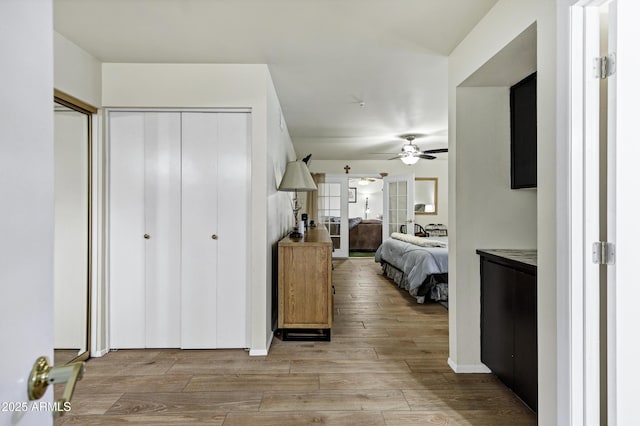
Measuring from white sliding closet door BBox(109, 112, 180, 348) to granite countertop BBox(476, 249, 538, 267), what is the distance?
8.13 ft

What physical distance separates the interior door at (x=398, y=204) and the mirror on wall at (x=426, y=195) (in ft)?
2.24

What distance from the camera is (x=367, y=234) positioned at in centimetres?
960

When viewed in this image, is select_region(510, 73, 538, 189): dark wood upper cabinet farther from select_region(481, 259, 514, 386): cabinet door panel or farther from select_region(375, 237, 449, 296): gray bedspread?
select_region(375, 237, 449, 296): gray bedspread

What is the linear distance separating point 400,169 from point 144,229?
6363mm

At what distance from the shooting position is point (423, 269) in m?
4.51

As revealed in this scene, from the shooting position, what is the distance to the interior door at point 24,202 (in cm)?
52

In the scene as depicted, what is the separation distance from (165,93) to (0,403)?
2887mm

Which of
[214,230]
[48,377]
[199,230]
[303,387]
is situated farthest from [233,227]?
[48,377]

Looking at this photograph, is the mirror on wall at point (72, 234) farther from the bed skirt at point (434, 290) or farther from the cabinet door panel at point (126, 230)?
the bed skirt at point (434, 290)

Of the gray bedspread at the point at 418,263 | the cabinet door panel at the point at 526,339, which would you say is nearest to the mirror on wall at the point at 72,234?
the cabinet door panel at the point at 526,339
